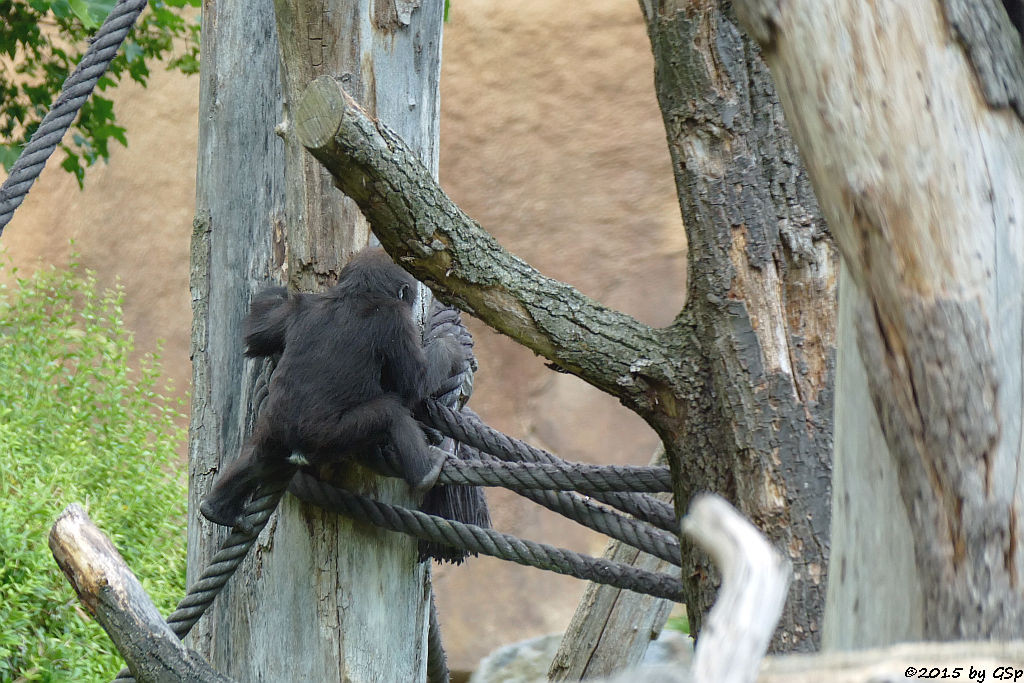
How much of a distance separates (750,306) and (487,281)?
0.37 meters

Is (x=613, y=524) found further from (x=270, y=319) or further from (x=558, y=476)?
(x=270, y=319)

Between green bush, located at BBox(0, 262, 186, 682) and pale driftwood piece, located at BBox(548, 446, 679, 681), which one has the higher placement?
green bush, located at BBox(0, 262, 186, 682)

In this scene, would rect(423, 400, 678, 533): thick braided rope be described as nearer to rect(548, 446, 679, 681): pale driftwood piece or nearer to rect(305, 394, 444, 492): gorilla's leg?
rect(305, 394, 444, 492): gorilla's leg

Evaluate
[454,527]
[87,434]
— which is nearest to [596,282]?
[87,434]

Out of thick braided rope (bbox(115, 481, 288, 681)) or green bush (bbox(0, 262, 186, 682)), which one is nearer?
thick braided rope (bbox(115, 481, 288, 681))

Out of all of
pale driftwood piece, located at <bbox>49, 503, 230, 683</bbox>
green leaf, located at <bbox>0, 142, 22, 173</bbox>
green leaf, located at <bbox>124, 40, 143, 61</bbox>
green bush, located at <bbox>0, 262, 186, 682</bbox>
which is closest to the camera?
pale driftwood piece, located at <bbox>49, 503, 230, 683</bbox>

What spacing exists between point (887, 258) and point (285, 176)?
1.35 meters

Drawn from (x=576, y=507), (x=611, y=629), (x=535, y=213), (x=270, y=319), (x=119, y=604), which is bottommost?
(x=611, y=629)

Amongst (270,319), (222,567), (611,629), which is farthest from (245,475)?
(611,629)

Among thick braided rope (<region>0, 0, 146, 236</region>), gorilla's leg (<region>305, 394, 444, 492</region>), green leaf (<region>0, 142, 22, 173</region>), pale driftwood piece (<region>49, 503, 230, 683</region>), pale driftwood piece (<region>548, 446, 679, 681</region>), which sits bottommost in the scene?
Answer: pale driftwood piece (<region>548, 446, 679, 681</region>)

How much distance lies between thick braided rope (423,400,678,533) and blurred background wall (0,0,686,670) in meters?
4.33

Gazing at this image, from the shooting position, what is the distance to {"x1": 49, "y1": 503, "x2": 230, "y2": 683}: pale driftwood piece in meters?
1.74

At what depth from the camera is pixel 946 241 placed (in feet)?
2.92

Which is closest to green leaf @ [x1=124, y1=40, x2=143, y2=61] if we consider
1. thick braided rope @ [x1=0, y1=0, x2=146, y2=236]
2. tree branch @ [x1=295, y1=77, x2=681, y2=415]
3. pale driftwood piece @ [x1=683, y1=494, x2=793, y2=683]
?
thick braided rope @ [x1=0, y1=0, x2=146, y2=236]
